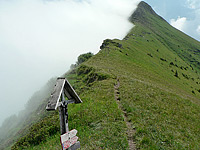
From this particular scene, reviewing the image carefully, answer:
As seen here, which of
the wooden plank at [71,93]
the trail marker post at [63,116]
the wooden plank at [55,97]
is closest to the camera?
the wooden plank at [55,97]

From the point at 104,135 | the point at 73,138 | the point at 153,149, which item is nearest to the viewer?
the point at 73,138

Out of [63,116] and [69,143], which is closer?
[69,143]

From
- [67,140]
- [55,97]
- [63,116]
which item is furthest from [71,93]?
[67,140]

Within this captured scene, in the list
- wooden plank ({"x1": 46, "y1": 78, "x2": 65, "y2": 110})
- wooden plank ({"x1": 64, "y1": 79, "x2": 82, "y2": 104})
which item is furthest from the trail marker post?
wooden plank ({"x1": 64, "y1": 79, "x2": 82, "y2": 104})

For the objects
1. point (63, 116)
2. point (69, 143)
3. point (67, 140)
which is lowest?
point (69, 143)

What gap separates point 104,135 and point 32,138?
23.5 ft

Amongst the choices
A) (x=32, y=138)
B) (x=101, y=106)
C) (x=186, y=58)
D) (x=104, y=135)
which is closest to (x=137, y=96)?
(x=101, y=106)

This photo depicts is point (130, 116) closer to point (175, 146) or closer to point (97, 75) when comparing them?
point (175, 146)

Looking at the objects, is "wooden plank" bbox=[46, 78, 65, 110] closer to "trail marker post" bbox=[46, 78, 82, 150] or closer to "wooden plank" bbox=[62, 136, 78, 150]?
"trail marker post" bbox=[46, 78, 82, 150]

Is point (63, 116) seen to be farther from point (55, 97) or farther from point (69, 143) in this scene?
point (69, 143)

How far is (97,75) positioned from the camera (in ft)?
100.0

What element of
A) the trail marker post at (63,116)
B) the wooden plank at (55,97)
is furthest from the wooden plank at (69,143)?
the wooden plank at (55,97)

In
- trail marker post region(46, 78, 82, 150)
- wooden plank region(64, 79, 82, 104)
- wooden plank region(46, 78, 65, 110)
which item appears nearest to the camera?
wooden plank region(46, 78, 65, 110)

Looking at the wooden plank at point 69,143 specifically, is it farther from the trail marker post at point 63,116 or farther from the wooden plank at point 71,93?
the wooden plank at point 71,93
